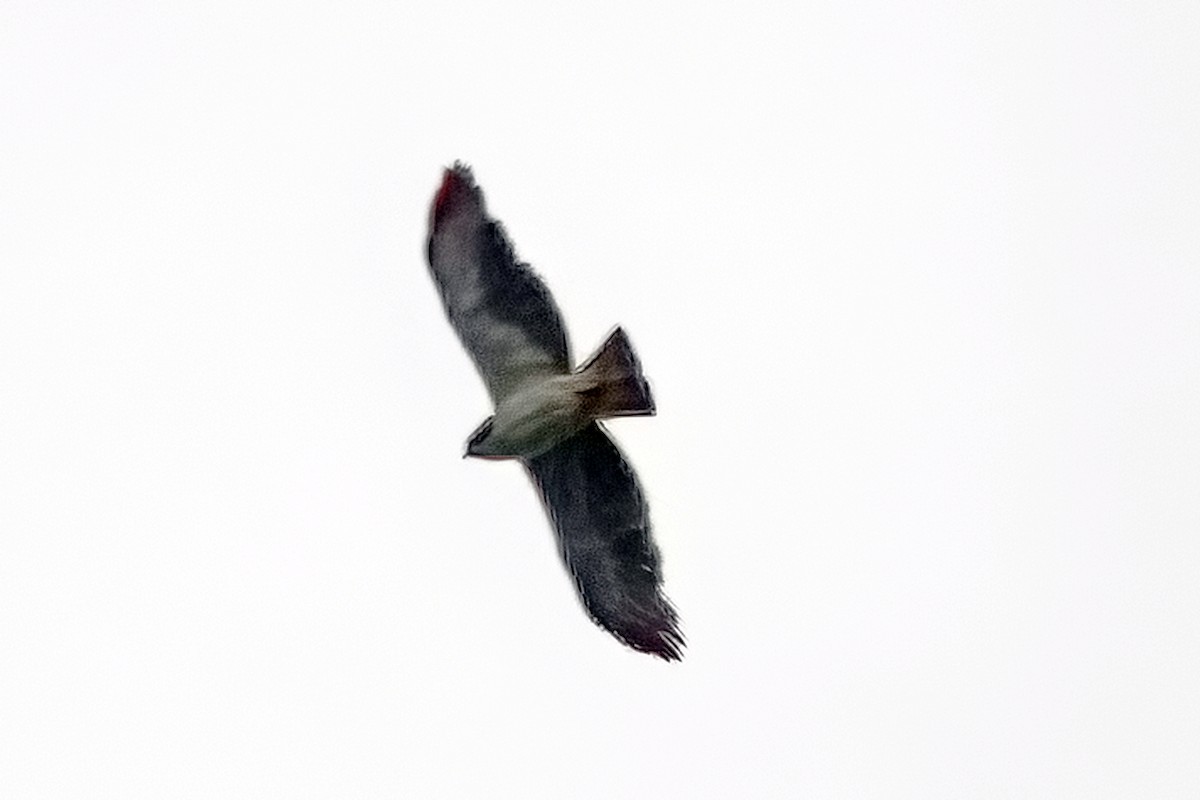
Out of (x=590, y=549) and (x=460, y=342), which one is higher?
(x=460, y=342)

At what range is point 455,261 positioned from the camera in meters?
16.4

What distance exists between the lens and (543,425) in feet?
53.0

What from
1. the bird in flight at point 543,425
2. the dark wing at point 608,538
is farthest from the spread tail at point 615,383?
the dark wing at point 608,538

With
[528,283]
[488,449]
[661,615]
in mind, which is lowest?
[661,615]

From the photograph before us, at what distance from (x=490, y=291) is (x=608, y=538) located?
1.87 metres

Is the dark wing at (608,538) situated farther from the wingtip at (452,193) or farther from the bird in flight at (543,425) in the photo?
the wingtip at (452,193)

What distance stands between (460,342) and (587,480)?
1311mm

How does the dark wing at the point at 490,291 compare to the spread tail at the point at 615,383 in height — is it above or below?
above

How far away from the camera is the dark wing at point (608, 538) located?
1636 centimetres

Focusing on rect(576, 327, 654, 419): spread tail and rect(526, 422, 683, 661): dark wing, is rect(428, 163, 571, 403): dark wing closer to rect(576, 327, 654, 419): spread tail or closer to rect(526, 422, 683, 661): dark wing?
rect(576, 327, 654, 419): spread tail

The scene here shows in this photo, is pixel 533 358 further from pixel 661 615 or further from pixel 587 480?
pixel 661 615

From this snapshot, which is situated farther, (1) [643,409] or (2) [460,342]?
(2) [460,342]

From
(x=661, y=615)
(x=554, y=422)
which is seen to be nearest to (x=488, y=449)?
(x=554, y=422)

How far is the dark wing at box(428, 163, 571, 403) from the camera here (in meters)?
16.3
